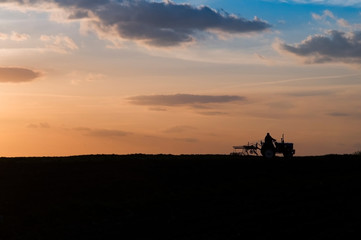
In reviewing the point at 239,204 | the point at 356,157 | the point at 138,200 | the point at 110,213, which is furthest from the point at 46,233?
the point at 356,157

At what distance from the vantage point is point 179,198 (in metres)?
38.1

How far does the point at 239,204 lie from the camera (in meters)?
35.8

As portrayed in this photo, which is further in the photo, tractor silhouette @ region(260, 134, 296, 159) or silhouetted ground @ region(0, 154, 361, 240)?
tractor silhouette @ region(260, 134, 296, 159)

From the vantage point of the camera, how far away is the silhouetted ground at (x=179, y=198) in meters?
31.4

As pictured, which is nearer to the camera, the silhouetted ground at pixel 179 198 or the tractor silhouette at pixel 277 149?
the silhouetted ground at pixel 179 198

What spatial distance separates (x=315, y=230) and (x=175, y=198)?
1140 cm

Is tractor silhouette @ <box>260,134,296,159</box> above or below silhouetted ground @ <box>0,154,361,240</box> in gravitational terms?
above

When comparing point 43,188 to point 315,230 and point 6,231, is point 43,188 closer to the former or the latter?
point 6,231

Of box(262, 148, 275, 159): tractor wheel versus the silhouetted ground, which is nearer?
the silhouetted ground

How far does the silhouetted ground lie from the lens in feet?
→ 103

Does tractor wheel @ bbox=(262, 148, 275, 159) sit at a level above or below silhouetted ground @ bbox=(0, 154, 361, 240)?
above

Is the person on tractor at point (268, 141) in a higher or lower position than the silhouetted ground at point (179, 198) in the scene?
higher

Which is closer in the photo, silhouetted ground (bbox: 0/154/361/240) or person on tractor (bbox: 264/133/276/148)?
silhouetted ground (bbox: 0/154/361/240)

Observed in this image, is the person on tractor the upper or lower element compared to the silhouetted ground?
upper
